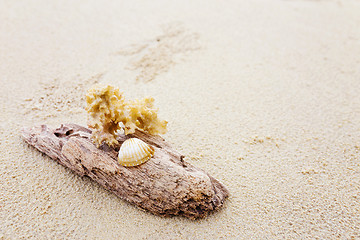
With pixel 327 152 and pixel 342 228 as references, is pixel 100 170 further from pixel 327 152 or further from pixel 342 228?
pixel 327 152

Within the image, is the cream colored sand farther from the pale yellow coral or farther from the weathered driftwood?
the pale yellow coral

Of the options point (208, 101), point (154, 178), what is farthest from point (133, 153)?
point (208, 101)

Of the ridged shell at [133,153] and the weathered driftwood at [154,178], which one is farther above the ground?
the ridged shell at [133,153]

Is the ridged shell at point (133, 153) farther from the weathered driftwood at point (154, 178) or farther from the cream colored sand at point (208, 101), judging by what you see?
the cream colored sand at point (208, 101)

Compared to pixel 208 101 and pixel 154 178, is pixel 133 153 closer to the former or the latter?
pixel 154 178

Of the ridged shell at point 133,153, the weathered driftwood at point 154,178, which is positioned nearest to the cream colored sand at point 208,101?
the weathered driftwood at point 154,178

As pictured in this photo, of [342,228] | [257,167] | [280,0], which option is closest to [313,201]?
[342,228]
